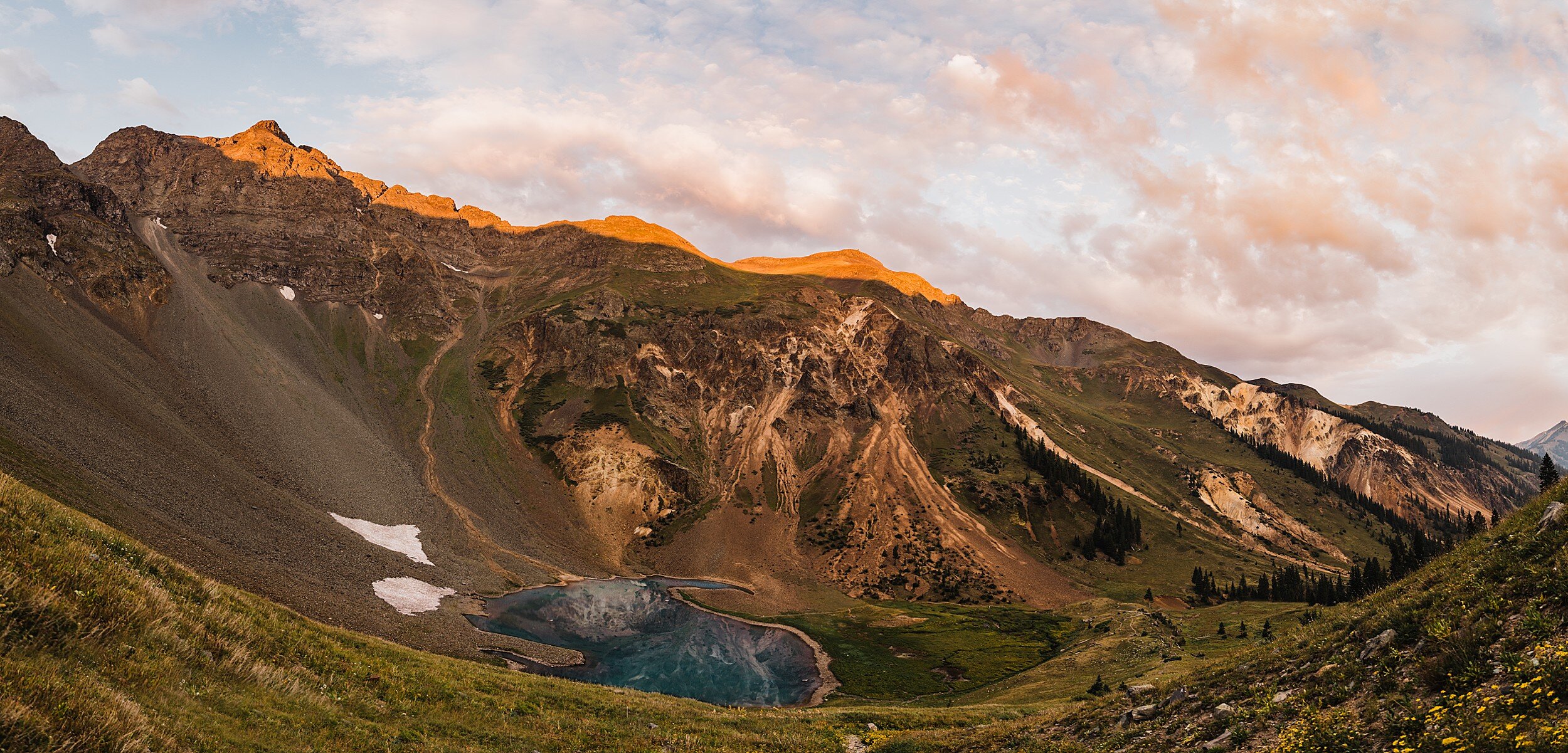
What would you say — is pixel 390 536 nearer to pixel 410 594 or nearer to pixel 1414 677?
pixel 410 594

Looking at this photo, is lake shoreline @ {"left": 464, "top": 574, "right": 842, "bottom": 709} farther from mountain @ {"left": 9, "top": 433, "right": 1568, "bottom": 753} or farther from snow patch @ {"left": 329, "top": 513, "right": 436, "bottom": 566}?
mountain @ {"left": 9, "top": 433, "right": 1568, "bottom": 753}

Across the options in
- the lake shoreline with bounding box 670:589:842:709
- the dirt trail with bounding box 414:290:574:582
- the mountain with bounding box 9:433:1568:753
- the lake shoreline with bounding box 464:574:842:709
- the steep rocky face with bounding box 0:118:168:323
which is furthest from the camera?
the steep rocky face with bounding box 0:118:168:323

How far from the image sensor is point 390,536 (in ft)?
398

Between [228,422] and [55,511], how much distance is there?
152 metres

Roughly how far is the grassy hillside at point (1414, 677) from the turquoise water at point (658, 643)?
64.5m

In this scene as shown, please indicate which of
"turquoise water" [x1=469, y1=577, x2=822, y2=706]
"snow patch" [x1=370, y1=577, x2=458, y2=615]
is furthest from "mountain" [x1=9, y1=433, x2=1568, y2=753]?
"snow patch" [x1=370, y1=577, x2=458, y2=615]

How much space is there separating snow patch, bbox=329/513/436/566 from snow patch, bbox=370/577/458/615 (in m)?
12.0

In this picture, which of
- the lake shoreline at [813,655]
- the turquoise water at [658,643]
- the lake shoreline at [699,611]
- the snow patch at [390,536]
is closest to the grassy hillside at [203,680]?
the lake shoreline at [699,611]

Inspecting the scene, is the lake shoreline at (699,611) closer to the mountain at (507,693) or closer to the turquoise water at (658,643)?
the turquoise water at (658,643)

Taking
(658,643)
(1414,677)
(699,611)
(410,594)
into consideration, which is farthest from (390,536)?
(1414,677)

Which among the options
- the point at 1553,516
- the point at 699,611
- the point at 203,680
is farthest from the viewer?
the point at 699,611

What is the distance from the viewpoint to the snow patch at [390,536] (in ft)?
378

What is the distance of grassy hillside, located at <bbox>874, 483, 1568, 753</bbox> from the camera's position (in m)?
9.74

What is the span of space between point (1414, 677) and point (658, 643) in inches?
4065
